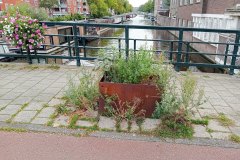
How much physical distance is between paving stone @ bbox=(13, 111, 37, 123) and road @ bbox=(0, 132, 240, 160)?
324 millimetres

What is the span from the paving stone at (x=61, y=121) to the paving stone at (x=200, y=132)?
5.63ft

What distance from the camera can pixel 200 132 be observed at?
109 inches

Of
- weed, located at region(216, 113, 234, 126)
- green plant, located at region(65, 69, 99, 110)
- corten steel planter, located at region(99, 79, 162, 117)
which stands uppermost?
corten steel planter, located at region(99, 79, 162, 117)

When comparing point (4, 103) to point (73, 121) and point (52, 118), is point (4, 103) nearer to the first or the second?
point (52, 118)

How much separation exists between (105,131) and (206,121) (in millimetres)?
1388

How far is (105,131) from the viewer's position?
276 cm

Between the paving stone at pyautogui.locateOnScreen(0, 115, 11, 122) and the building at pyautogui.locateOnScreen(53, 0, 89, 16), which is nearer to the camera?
the paving stone at pyautogui.locateOnScreen(0, 115, 11, 122)

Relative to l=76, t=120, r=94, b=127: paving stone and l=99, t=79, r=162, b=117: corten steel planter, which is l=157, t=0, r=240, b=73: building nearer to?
l=99, t=79, r=162, b=117: corten steel planter

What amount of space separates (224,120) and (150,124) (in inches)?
42.2

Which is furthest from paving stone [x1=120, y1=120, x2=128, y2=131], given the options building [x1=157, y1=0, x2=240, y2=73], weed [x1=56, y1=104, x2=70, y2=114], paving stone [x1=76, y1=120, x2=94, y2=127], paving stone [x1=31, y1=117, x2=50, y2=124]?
building [x1=157, y1=0, x2=240, y2=73]

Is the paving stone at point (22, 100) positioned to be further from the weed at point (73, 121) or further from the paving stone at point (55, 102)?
the weed at point (73, 121)

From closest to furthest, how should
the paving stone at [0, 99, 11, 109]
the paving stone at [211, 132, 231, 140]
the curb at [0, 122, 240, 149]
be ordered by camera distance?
Answer: the curb at [0, 122, 240, 149] → the paving stone at [211, 132, 231, 140] → the paving stone at [0, 99, 11, 109]

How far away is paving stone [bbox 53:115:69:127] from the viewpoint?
290 cm

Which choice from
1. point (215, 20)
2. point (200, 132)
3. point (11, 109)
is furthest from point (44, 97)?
point (215, 20)
